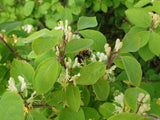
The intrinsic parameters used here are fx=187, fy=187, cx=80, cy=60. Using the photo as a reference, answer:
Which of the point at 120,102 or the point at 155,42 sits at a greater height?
the point at 155,42

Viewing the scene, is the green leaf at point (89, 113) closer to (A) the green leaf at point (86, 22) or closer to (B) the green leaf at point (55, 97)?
(B) the green leaf at point (55, 97)

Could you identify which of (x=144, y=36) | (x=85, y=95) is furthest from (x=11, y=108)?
(x=144, y=36)

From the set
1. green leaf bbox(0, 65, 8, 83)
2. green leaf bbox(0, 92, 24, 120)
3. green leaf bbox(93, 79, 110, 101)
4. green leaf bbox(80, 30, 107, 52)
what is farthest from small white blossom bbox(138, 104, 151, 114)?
green leaf bbox(0, 65, 8, 83)

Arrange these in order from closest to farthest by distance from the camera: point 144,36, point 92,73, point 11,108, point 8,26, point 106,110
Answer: point 11,108 → point 92,73 → point 106,110 → point 144,36 → point 8,26

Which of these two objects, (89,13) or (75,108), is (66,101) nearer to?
(75,108)

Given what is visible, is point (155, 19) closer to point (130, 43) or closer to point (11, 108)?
point (130, 43)

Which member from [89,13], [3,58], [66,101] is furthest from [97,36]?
[89,13]

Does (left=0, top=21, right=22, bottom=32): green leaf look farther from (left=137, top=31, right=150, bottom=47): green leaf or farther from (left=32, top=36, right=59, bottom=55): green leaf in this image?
(left=137, top=31, right=150, bottom=47): green leaf

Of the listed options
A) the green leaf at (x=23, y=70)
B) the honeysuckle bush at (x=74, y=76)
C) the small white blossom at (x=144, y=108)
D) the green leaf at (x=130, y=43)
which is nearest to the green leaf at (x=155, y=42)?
the honeysuckle bush at (x=74, y=76)
